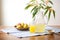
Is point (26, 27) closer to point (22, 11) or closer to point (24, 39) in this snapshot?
point (24, 39)

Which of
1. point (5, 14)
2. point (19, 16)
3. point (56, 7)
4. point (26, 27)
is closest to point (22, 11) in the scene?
point (19, 16)

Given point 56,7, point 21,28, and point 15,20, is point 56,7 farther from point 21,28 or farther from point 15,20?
point 21,28

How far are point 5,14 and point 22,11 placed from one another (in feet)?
1.15

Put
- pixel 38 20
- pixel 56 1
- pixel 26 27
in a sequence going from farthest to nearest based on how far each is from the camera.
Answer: pixel 56 1 → pixel 26 27 → pixel 38 20

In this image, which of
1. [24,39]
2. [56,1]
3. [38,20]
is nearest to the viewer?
[24,39]

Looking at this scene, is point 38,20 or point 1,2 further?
point 1,2

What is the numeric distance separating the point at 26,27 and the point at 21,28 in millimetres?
74

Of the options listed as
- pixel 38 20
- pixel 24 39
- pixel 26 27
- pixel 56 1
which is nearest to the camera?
pixel 24 39

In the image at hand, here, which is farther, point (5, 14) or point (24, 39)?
point (5, 14)

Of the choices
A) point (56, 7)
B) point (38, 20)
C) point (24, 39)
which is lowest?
point (24, 39)

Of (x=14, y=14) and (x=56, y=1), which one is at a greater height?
(x=56, y=1)

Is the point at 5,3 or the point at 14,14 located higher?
the point at 5,3

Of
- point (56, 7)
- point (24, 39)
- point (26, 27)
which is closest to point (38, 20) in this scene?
point (26, 27)

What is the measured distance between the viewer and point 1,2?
124 inches
